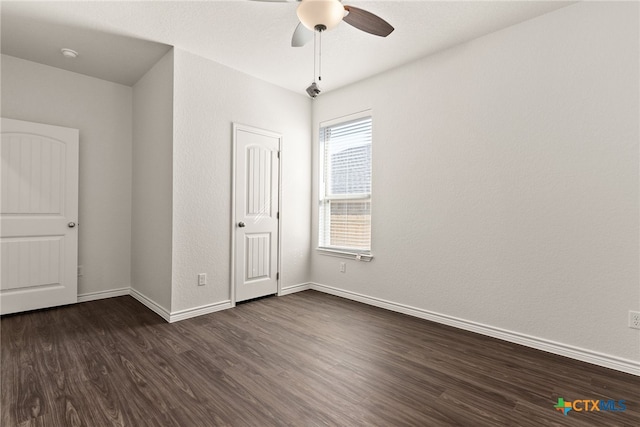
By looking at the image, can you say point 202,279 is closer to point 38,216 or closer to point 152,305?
point 152,305

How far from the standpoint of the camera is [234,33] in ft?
9.45

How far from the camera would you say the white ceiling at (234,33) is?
2516 mm

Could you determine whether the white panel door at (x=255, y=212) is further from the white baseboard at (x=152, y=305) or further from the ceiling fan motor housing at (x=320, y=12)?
the ceiling fan motor housing at (x=320, y=12)

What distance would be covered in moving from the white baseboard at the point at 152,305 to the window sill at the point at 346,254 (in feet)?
6.62

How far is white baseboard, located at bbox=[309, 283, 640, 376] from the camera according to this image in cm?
227

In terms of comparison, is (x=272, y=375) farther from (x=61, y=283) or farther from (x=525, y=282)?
(x=61, y=283)

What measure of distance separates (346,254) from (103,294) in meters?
3.10

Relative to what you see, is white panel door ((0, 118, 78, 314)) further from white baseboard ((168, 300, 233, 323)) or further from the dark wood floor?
white baseboard ((168, 300, 233, 323))

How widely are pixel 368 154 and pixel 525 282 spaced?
212 cm

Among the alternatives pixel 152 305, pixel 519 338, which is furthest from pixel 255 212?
pixel 519 338

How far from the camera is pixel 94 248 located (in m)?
3.91

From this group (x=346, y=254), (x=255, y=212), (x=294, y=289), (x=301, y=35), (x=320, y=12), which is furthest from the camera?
(x=294, y=289)

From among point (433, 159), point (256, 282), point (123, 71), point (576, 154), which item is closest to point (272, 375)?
point (256, 282)
